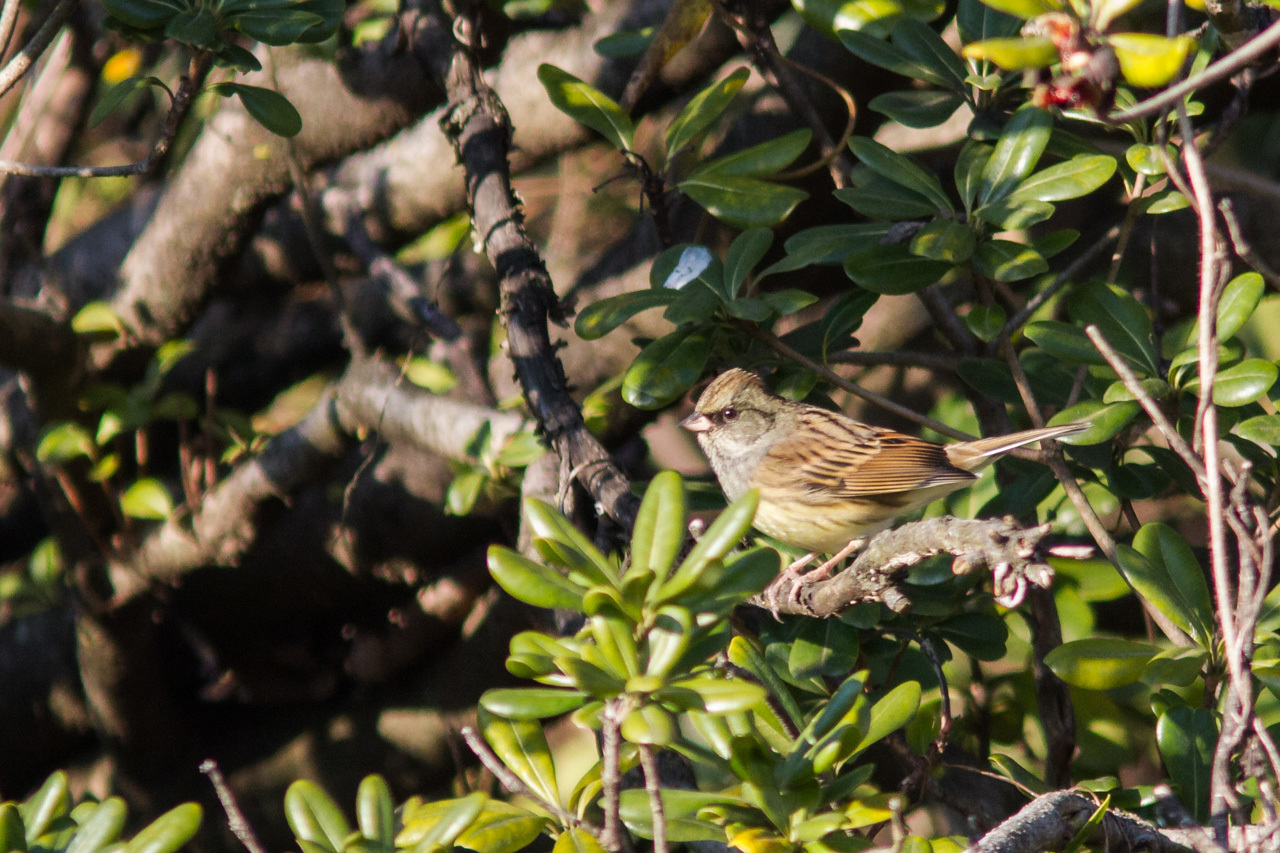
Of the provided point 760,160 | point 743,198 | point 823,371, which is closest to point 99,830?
point 823,371

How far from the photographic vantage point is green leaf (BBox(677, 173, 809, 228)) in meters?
2.03

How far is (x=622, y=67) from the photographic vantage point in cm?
309

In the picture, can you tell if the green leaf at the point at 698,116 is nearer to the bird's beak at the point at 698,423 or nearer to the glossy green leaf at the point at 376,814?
the bird's beak at the point at 698,423

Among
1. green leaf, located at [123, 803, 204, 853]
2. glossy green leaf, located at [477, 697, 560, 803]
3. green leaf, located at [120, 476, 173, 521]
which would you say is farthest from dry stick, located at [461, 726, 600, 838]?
green leaf, located at [120, 476, 173, 521]

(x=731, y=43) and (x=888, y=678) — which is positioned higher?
(x=731, y=43)

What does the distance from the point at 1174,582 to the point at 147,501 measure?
277cm

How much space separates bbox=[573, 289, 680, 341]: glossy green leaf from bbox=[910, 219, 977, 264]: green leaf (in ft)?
1.42

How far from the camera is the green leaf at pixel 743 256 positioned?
196cm

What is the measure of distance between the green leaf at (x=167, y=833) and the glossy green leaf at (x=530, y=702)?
1.37ft

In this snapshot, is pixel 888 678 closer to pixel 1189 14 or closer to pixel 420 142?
pixel 1189 14

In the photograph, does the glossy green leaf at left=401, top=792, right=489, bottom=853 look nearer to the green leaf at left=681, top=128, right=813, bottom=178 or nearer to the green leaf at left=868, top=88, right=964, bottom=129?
the green leaf at left=681, top=128, right=813, bottom=178

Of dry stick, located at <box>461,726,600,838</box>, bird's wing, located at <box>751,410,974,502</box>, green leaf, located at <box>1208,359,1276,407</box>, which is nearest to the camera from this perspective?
dry stick, located at <box>461,726,600,838</box>

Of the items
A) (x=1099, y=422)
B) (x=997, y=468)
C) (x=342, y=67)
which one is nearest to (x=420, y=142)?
(x=342, y=67)

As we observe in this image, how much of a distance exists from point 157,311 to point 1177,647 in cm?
308
